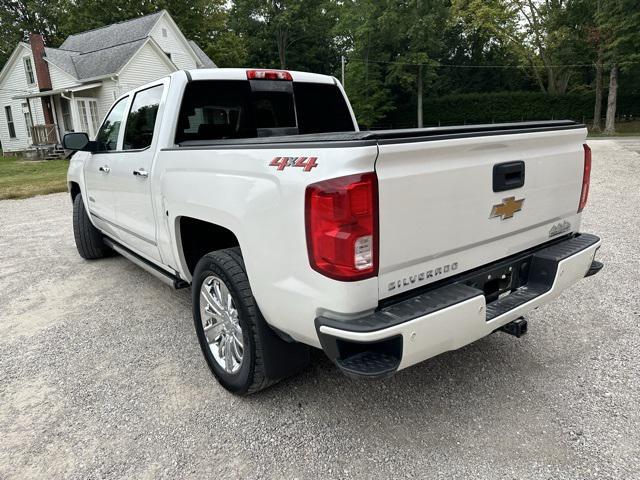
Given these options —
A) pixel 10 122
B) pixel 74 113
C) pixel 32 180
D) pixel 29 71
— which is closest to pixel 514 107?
pixel 74 113

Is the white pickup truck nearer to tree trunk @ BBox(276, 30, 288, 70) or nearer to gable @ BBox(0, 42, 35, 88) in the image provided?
→ gable @ BBox(0, 42, 35, 88)

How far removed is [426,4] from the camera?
121ft

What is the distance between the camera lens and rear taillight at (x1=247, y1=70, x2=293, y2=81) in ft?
12.4

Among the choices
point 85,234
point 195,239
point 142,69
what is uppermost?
point 142,69

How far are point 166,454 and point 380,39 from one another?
3864 cm

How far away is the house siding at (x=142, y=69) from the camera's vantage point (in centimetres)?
2322

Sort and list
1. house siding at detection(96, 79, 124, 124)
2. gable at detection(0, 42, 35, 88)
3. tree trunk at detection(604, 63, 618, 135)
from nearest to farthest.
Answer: house siding at detection(96, 79, 124, 124)
gable at detection(0, 42, 35, 88)
tree trunk at detection(604, 63, 618, 135)

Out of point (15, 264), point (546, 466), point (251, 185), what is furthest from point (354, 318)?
point (15, 264)

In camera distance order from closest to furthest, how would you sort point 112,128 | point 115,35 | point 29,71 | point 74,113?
point 112,128 → point 74,113 → point 115,35 → point 29,71

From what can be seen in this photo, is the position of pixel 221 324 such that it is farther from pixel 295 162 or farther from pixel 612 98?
pixel 612 98

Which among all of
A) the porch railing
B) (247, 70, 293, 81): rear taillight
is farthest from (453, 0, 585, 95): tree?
(247, 70, 293, 81): rear taillight

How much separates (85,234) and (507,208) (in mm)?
Result: 5024

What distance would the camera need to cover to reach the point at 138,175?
359cm

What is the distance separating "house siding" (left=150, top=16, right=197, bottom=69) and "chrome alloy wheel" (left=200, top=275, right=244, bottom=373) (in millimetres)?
25758
